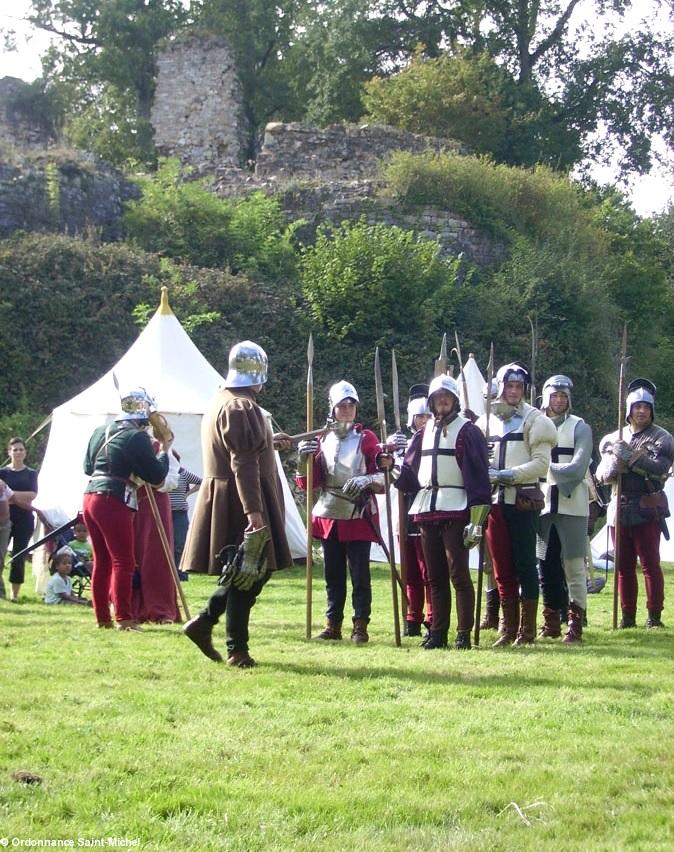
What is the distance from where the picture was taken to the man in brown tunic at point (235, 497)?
726cm

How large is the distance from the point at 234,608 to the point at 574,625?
255cm

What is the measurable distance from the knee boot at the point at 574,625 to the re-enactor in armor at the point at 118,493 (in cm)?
270

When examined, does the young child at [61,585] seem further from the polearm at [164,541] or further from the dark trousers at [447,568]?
the dark trousers at [447,568]

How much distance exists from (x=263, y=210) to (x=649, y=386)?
16374mm

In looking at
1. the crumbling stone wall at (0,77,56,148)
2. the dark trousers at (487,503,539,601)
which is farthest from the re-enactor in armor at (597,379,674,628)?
the crumbling stone wall at (0,77,56,148)

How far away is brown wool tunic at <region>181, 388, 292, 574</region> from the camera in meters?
7.25

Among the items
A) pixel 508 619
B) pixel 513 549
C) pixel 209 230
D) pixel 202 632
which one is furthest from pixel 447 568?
pixel 209 230

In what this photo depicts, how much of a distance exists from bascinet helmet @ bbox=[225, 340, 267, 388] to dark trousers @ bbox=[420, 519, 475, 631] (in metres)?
1.45

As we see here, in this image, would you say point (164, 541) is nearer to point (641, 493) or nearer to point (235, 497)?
point (235, 497)

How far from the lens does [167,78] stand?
3281 centimetres

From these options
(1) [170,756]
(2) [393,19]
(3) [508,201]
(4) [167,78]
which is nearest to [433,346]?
(3) [508,201]

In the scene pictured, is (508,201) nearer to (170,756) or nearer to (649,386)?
(649,386)

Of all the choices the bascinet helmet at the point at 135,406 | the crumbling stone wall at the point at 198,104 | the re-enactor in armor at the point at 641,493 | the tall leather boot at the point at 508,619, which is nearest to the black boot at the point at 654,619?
the re-enactor in armor at the point at 641,493

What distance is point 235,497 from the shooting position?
7414mm
